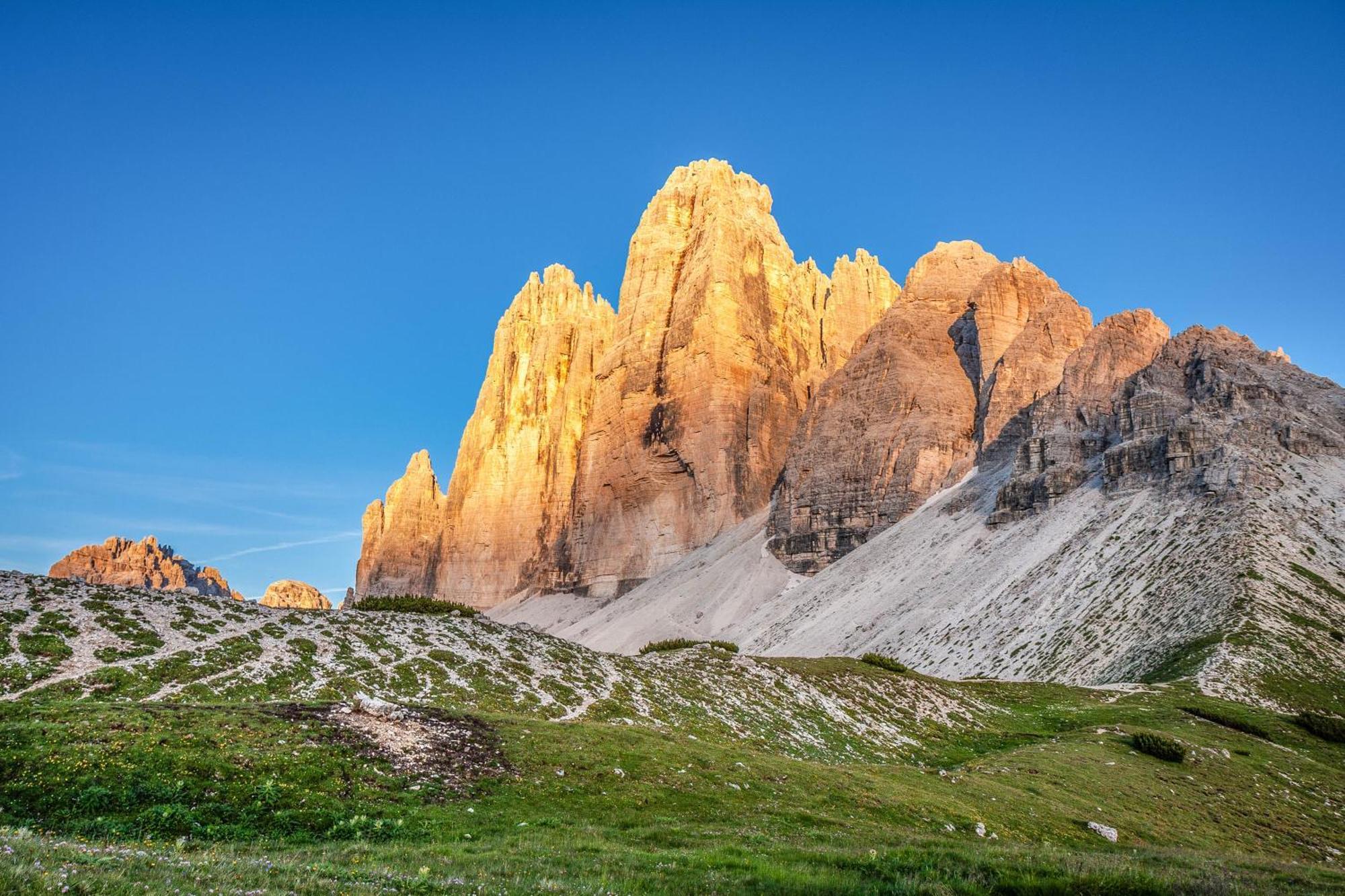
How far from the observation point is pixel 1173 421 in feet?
318

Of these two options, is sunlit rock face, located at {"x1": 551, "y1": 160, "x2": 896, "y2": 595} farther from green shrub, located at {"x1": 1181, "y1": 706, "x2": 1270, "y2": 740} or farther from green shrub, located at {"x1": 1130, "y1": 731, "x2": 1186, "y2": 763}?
green shrub, located at {"x1": 1130, "y1": 731, "x2": 1186, "y2": 763}

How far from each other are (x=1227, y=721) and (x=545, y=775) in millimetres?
34944

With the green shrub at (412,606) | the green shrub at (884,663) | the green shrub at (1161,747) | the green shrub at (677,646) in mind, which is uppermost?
the green shrub at (412,606)

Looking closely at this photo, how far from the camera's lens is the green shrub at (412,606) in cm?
4259

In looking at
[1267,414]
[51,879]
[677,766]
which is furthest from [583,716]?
[1267,414]

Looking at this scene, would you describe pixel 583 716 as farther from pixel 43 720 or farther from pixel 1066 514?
pixel 1066 514

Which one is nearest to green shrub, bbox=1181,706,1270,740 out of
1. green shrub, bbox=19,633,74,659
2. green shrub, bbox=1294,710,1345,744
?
green shrub, bbox=1294,710,1345,744

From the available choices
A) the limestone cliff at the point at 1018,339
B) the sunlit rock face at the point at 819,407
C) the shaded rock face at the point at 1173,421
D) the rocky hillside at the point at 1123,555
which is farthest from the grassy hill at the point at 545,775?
the limestone cliff at the point at 1018,339

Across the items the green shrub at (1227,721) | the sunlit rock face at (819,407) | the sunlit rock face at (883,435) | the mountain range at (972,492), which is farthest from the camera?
the sunlit rock face at (883,435)

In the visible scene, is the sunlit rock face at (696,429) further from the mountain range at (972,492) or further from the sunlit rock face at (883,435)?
the sunlit rock face at (883,435)

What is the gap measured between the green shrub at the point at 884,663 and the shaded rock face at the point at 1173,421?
4774 cm

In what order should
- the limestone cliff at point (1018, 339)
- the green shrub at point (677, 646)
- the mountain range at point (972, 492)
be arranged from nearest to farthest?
the green shrub at point (677, 646) < the mountain range at point (972, 492) < the limestone cliff at point (1018, 339)

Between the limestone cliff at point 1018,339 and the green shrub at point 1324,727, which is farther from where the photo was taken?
the limestone cliff at point 1018,339

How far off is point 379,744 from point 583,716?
10.8 metres
